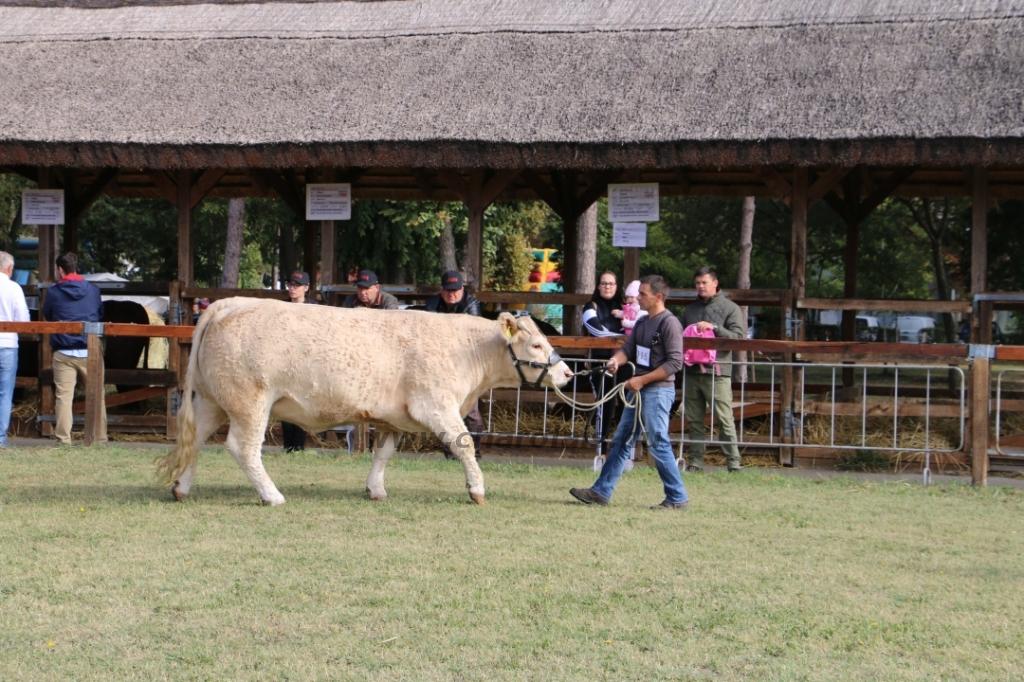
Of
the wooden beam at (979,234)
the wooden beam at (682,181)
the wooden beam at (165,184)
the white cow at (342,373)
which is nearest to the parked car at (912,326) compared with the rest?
the wooden beam at (682,181)

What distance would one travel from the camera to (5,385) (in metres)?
12.1

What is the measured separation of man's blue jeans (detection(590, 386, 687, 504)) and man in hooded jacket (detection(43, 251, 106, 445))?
6.16 meters

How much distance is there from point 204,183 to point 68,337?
293 centimetres

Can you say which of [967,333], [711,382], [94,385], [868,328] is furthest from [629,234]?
[868,328]

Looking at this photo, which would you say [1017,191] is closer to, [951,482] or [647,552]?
[951,482]

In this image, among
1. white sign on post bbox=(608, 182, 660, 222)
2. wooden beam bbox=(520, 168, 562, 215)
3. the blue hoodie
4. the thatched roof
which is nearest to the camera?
the thatched roof

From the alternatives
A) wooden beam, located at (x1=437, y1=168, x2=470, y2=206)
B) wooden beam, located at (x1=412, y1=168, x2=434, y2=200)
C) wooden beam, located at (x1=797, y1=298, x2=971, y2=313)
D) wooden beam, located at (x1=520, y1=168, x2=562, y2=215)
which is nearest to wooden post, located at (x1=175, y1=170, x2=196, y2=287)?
wooden beam, located at (x1=412, y1=168, x2=434, y2=200)

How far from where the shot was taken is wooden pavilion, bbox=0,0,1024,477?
12258 millimetres

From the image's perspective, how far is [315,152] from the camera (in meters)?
13.2

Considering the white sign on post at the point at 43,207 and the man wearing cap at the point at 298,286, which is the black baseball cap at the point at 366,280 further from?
the white sign on post at the point at 43,207

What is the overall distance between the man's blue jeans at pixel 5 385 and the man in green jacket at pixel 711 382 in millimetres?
6773

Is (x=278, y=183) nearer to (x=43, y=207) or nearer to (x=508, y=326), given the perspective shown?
(x=43, y=207)

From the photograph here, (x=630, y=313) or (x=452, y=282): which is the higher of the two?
(x=452, y=282)

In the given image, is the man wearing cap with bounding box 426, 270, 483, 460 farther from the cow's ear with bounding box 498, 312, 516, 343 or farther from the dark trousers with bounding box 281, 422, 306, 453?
the cow's ear with bounding box 498, 312, 516, 343
